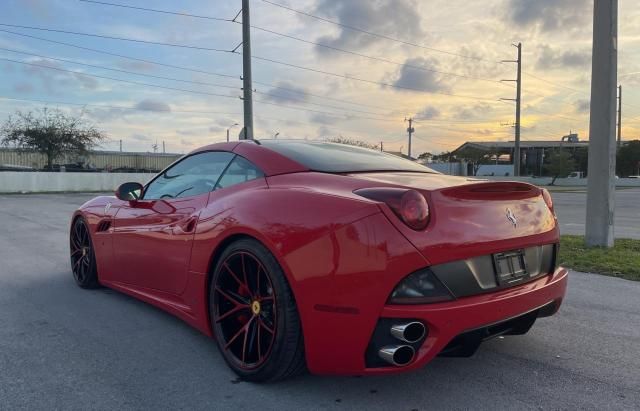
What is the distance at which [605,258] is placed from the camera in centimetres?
A: 646

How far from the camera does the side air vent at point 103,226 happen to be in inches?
181

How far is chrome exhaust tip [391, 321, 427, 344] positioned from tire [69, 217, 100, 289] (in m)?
3.47

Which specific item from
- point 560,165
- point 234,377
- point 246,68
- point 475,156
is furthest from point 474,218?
point 475,156

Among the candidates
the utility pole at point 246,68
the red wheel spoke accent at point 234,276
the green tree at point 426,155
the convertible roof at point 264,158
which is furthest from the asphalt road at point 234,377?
the green tree at point 426,155

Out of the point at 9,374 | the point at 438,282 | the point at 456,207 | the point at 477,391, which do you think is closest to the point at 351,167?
the point at 456,207

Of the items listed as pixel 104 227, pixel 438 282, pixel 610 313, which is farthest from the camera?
pixel 104 227

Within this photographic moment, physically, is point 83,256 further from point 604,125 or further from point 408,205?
point 604,125

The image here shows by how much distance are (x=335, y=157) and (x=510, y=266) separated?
136 cm

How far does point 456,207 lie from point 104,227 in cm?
330

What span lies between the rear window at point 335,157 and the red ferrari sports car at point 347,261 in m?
0.02

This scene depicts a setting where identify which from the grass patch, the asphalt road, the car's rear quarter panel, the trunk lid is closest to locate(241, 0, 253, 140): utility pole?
the grass patch

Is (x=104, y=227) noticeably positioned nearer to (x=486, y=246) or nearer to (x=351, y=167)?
(x=351, y=167)

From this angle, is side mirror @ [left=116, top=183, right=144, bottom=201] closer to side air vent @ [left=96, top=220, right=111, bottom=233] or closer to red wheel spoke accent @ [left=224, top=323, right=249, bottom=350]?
side air vent @ [left=96, top=220, right=111, bottom=233]

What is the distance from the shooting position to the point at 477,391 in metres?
2.80
